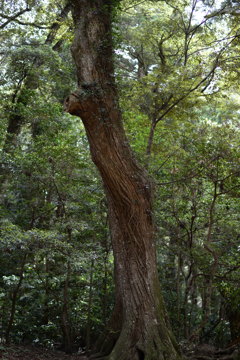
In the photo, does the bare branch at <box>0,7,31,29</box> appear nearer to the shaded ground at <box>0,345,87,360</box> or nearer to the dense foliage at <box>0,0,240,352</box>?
the dense foliage at <box>0,0,240,352</box>

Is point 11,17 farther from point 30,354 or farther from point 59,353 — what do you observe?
point 59,353

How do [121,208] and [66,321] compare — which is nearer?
[121,208]

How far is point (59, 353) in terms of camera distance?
8148 millimetres

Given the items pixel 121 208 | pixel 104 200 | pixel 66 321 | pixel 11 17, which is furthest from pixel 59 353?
pixel 11 17

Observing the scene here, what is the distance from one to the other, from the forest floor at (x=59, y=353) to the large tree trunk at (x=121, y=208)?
Answer: 1.03 meters

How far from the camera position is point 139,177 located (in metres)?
5.88

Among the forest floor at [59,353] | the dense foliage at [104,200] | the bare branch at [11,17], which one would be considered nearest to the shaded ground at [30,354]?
the forest floor at [59,353]

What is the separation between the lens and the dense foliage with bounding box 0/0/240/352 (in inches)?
275

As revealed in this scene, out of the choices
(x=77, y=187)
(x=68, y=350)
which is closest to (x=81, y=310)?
(x=68, y=350)

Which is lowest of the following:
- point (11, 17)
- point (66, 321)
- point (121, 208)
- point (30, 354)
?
point (30, 354)

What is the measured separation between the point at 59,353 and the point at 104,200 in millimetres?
3440

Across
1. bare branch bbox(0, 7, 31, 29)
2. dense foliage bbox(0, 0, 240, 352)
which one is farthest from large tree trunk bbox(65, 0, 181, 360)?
bare branch bbox(0, 7, 31, 29)

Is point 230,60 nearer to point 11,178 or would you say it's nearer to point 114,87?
point 114,87

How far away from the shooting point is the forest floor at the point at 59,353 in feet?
20.3
